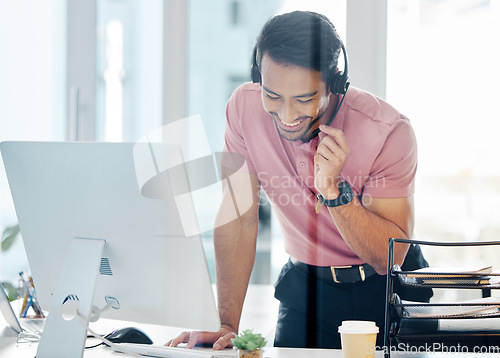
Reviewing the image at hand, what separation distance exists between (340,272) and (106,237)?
100 centimetres

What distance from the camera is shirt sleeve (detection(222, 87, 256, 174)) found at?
203 centimetres

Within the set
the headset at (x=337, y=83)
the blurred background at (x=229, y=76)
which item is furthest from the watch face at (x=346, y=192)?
the blurred background at (x=229, y=76)

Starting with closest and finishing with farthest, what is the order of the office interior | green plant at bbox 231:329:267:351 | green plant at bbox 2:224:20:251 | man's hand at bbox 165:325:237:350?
green plant at bbox 231:329:267:351
man's hand at bbox 165:325:237:350
the office interior
green plant at bbox 2:224:20:251

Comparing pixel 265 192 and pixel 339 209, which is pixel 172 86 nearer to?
pixel 265 192

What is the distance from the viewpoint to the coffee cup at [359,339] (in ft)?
3.59

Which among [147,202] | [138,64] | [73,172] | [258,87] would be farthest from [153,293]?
[138,64]

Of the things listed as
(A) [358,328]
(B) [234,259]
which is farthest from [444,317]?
(B) [234,259]

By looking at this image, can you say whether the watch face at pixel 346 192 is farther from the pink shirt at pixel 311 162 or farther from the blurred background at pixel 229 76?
the blurred background at pixel 229 76

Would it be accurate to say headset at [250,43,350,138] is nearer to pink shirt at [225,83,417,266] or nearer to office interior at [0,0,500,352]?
pink shirt at [225,83,417,266]

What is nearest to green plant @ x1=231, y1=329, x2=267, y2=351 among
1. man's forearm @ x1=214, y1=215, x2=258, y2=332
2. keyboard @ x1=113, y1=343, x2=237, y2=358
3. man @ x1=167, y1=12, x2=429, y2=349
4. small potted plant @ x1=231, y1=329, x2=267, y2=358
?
small potted plant @ x1=231, y1=329, x2=267, y2=358

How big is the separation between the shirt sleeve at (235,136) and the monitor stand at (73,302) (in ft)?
3.17

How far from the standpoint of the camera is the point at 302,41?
6.13ft

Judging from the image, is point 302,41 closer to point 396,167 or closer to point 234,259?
point 396,167

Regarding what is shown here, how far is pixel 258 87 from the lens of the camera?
1.98m
